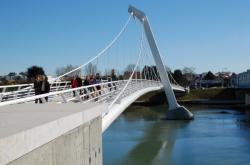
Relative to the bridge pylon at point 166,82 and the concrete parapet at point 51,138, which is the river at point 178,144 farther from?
the concrete parapet at point 51,138

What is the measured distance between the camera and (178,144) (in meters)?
22.8

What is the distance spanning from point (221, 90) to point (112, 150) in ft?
153

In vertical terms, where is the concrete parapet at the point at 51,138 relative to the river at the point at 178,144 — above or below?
above

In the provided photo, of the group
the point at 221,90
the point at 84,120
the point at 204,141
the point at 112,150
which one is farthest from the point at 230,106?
the point at 84,120

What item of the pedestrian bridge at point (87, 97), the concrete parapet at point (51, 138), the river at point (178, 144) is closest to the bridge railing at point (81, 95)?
the pedestrian bridge at point (87, 97)

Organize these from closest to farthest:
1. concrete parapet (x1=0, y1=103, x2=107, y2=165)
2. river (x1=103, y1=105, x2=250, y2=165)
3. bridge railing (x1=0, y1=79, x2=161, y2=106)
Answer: concrete parapet (x1=0, y1=103, x2=107, y2=165)
bridge railing (x1=0, y1=79, x2=161, y2=106)
river (x1=103, y1=105, x2=250, y2=165)

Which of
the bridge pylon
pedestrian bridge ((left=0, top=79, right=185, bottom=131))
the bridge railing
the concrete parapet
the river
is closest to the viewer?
the concrete parapet

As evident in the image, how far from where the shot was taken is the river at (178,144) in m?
18.0

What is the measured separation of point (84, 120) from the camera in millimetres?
5094

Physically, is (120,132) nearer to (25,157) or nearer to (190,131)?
(190,131)

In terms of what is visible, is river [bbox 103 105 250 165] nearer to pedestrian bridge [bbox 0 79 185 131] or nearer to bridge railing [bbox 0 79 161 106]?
pedestrian bridge [bbox 0 79 185 131]

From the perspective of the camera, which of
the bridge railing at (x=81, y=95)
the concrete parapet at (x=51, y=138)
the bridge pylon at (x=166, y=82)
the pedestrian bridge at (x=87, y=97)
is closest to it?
the concrete parapet at (x=51, y=138)

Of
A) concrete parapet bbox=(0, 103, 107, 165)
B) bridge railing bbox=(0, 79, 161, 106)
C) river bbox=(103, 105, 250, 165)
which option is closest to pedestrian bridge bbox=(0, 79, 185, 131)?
bridge railing bbox=(0, 79, 161, 106)

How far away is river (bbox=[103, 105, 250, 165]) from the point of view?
17969mm
